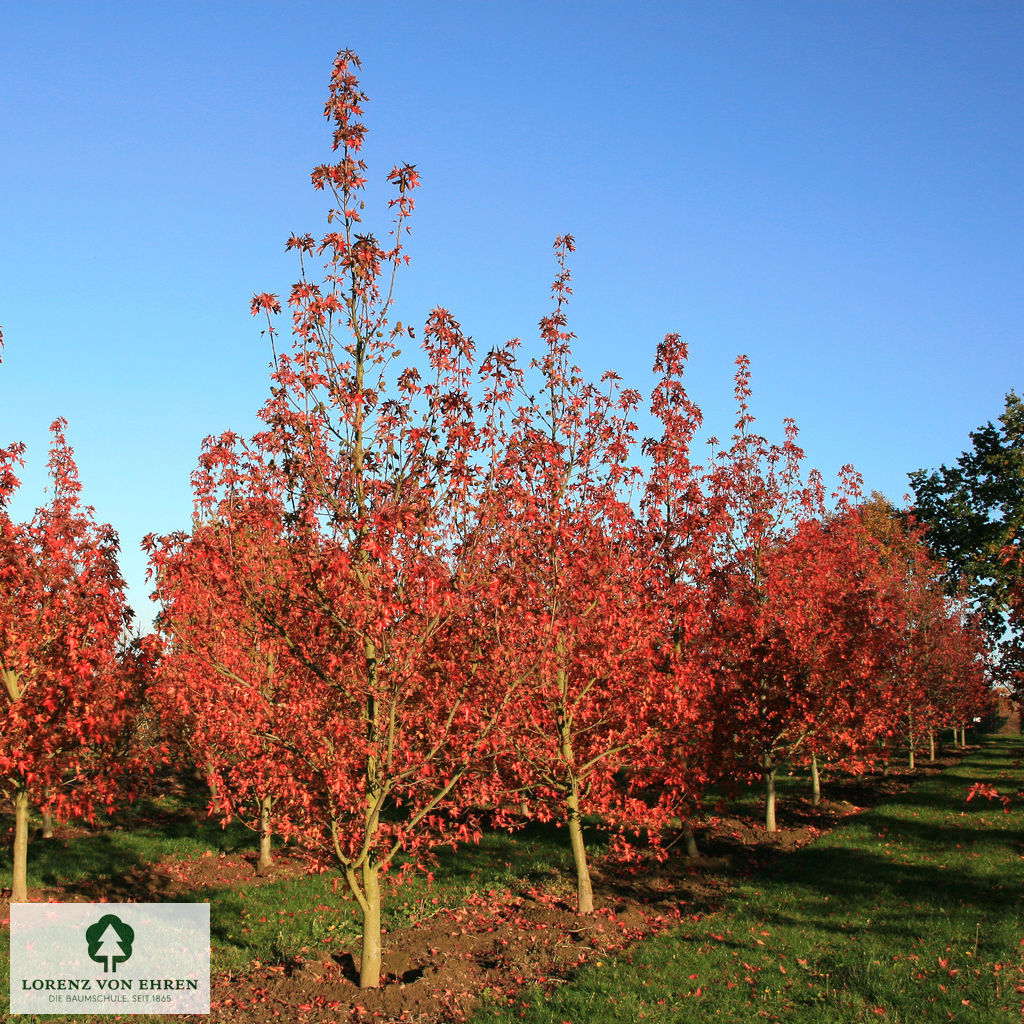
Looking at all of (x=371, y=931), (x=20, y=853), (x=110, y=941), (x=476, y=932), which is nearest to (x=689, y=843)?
(x=476, y=932)

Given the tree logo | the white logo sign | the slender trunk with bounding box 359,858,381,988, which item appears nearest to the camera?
the white logo sign

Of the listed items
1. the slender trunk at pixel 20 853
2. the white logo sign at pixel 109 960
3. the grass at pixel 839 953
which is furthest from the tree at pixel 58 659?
the grass at pixel 839 953

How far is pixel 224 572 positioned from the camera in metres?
9.00

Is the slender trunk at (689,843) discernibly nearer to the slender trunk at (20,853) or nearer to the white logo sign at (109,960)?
the white logo sign at (109,960)

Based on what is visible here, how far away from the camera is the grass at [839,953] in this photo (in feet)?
29.7

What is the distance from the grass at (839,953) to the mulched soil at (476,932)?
0.70 metres

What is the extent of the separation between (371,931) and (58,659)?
26.9 ft

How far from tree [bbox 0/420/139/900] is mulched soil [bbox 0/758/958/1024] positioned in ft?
8.34

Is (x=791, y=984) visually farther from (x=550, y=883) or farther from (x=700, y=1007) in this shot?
(x=550, y=883)

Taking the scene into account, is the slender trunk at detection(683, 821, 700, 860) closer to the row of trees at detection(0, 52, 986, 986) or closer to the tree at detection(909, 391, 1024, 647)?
the row of trees at detection(0, 52, 986, 986)

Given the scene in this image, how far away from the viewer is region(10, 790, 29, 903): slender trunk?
1385 centimetres

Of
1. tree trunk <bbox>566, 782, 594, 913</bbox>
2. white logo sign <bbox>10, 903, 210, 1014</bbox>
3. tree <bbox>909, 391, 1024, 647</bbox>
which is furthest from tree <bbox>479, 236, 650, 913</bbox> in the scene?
tree <bbox>909, 391, 1024, 647</bbox>

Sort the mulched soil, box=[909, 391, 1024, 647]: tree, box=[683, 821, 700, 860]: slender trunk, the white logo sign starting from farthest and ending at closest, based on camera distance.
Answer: box=[909, 391, 1024, 647]: tree, box=[683, 821, 700, 860]: slender trunk, the white logo sign, the mulched soil

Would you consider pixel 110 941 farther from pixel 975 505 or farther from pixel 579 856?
pixel 975 505
